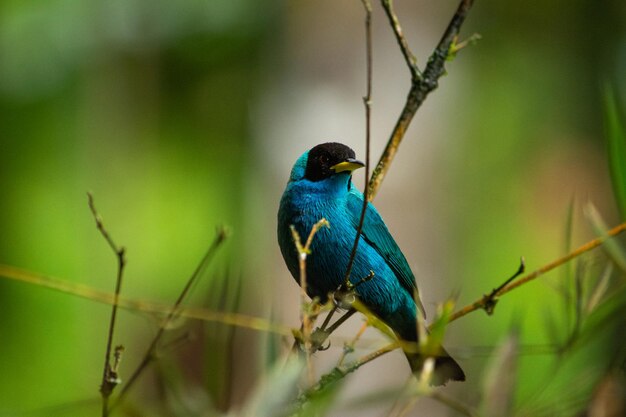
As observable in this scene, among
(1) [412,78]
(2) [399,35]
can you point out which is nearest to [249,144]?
(1) [412,78]

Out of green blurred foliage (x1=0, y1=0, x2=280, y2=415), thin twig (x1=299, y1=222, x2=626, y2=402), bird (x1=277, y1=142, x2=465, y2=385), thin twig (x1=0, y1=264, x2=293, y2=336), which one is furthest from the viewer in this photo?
green blurred foliage (x1=0, y1=0, x2=280, y2=415)

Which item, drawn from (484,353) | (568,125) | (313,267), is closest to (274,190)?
(568,125)

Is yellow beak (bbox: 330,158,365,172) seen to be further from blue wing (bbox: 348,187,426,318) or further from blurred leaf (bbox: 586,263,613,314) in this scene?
blurred leaf (bbox: 586,263,613,314)

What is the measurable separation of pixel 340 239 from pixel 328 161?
0.22m

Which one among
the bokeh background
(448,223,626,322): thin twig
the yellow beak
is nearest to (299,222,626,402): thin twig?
(448,223,626,322): thin twig

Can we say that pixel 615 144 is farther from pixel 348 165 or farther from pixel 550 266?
pixel 348 165

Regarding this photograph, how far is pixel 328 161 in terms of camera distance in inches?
94.5

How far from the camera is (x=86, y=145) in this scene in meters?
6.72

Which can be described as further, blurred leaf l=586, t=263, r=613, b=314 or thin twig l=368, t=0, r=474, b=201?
thin twig l=368, t=0, r=474, b=201

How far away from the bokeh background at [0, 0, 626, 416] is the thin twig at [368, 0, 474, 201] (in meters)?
2.73

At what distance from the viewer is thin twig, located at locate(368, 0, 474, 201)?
1.91 m

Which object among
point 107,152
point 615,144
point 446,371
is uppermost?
point 615,144

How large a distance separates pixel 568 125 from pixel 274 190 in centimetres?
271

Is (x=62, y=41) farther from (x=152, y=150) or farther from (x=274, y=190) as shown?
(x=274, y=190)
